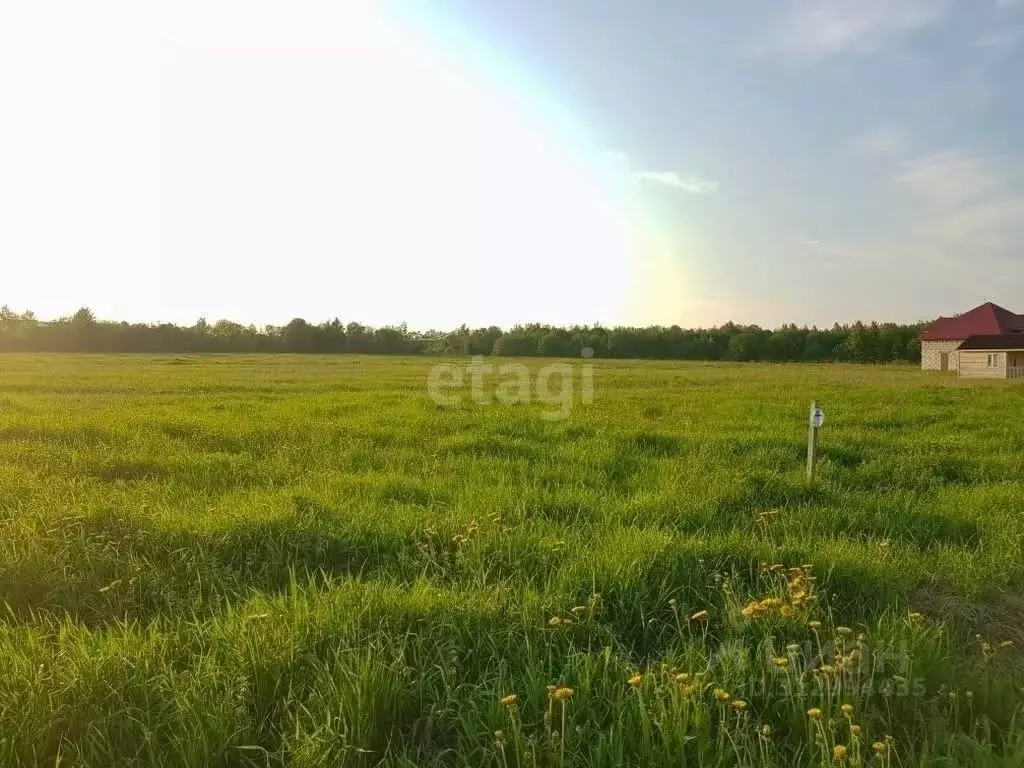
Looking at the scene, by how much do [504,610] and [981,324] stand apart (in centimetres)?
5774

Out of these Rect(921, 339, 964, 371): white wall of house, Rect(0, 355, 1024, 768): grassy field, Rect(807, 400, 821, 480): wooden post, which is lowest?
Rect(0, 355, 1024, 768): grassy field

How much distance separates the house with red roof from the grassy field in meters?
39.9

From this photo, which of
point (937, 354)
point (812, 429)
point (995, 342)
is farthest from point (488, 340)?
point (812, 429)

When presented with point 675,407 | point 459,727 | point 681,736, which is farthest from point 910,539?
point 675,407

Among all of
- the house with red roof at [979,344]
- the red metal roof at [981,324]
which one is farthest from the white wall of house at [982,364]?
the red metal roof at [981,324]

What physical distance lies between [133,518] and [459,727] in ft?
12.9

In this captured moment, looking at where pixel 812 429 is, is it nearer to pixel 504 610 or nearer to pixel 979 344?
pixel 504 610

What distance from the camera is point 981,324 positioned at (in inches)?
1971

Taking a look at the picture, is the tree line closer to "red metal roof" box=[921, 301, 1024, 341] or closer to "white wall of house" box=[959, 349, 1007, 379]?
"red metal roof" box=[921, 301, 1024, 341]

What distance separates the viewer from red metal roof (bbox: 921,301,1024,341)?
49.2m

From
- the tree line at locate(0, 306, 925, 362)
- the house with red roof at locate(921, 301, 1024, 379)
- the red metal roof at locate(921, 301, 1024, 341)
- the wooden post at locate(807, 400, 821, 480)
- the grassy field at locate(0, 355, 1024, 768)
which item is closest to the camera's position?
the grassy field at locate(0, 355, 1024, 768)

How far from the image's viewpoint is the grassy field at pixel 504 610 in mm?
3008

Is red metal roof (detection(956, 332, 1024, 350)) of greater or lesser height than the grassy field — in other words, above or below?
above

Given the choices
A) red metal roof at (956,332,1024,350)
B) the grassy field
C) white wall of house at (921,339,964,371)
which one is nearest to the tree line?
white wall of house at (921,339,964,371)
